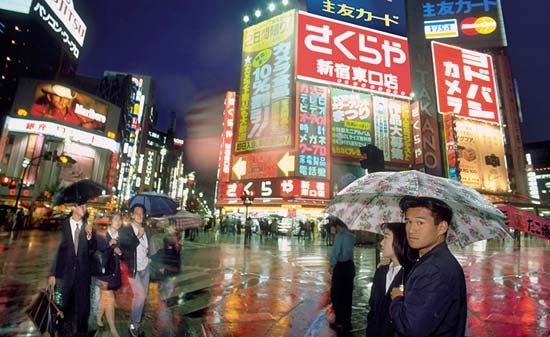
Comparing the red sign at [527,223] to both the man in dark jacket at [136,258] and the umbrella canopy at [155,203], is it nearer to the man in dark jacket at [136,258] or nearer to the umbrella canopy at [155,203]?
the man in dark jacket at [136,258]

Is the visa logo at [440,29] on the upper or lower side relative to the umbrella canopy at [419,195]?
upper

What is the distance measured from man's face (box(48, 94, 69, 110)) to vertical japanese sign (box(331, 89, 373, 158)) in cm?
3698

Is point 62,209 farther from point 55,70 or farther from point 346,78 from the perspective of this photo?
point 346,78

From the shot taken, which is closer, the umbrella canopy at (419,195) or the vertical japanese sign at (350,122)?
the umbrella canopy at (419,195)

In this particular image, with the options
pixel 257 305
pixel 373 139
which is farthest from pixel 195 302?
pixel 373 139

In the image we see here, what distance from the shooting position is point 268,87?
4038 centimetres

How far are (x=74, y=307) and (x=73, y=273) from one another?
44 cm

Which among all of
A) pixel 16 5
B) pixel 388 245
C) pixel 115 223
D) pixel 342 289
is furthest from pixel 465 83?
pixel 16 5

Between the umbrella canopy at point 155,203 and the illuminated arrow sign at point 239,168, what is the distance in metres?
31.9

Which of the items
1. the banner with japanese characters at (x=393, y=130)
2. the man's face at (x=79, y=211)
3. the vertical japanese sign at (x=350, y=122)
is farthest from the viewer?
the banner with japanese characters at (x=393, y=130)

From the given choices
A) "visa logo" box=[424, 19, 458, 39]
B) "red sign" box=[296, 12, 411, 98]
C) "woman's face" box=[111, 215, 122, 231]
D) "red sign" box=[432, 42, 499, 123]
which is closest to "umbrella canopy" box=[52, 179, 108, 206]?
"woman's face" box=[111, 215, 122, 231]

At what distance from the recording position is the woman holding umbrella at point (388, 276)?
94.7 inches

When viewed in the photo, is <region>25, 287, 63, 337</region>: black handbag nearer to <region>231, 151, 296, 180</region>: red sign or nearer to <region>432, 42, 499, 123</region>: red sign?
<region>231, 151, 296, 180</region>: red sign

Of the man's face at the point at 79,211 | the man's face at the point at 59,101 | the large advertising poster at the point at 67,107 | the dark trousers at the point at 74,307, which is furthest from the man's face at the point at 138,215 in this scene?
the man's face at the point at 59,101
